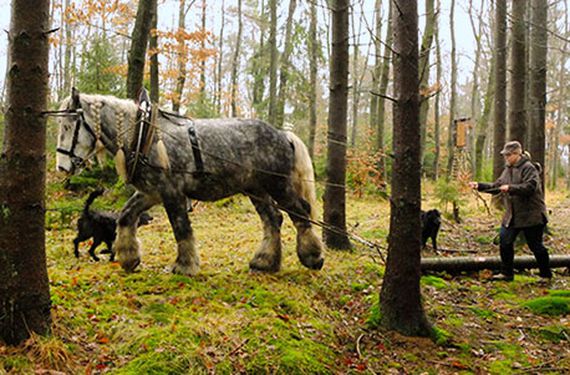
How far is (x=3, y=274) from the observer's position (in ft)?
10.8

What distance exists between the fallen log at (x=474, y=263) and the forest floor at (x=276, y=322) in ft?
0.48

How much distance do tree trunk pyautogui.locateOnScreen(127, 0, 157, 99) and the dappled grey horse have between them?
4347mm

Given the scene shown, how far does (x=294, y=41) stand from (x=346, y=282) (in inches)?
662

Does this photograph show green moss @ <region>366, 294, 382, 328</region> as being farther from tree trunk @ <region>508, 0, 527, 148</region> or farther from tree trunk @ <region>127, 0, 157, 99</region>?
tree trunk @ <region>508, 0, 527, 148</region>

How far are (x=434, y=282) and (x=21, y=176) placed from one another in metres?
5.21

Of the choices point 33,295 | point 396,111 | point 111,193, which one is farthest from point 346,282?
point 111,193

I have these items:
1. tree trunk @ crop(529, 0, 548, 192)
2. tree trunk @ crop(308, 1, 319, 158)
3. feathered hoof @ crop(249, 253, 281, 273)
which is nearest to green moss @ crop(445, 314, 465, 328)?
feathered hoof @ crop(249, 253, 281, 273)

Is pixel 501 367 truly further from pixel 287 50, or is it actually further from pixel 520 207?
pixel 287 50

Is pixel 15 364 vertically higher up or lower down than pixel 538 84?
lower down

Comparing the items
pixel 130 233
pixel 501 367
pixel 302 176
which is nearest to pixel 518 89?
pixel 302 176

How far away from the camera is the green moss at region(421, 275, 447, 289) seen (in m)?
6.32

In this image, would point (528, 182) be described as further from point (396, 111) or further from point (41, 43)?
point (41, 43)

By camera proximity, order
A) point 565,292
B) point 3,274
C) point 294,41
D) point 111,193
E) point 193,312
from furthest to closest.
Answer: point 294,41 < point 111,193 < point 565,292 < point 193,312 < point 3,274

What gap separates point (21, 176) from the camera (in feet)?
10.8
